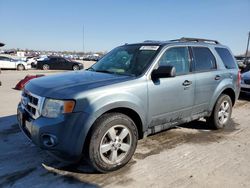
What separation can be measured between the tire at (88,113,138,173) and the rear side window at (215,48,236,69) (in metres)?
2.90

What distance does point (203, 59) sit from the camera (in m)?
5.12

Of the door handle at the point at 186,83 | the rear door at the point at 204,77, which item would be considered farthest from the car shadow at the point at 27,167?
the rear door at the point at 204,77

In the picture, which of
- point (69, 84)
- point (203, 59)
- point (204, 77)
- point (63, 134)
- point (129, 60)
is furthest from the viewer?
point (203, 59)

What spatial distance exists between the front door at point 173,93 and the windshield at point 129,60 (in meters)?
0.23

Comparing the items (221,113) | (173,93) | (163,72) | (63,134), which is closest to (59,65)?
(221,113)

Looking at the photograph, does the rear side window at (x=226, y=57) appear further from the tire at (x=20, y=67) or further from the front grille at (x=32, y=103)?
the tire at (x=20, y=67)

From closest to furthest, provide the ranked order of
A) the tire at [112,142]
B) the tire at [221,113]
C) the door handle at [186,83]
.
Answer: the tire at [112,142]
the door handle at [186,83]
the tire at [221,113]

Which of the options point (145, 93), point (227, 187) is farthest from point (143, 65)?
point (227, 187)

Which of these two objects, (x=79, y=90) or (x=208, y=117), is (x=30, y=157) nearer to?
(x=79, y=90)

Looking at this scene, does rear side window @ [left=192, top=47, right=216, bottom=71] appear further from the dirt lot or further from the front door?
the dirt lot

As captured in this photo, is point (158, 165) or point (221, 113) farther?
point (221, 113)

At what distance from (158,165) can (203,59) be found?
2365 millimetres

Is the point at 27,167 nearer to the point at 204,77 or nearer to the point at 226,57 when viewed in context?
the point at 204,77

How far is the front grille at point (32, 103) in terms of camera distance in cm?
338
